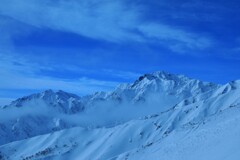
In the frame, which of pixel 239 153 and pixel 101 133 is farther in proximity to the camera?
pixel 101 133

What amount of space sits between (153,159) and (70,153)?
11382 centimetres

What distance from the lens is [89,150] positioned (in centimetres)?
17212

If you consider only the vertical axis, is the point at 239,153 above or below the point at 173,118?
below

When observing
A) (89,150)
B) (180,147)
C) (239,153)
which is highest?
(89,150)

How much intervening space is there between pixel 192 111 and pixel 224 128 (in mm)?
140165

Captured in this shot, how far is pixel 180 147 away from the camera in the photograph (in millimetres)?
61688

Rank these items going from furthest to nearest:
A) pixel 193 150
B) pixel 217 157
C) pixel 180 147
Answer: pixel 180 147 → pixel 193 150 → pixel 217 157

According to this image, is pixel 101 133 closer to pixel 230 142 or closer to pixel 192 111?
pixel 192 111

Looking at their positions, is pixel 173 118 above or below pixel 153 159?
above

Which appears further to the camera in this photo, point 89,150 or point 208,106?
point 208,106

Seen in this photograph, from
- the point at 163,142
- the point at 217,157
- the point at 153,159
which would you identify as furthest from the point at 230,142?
the point at 163,142

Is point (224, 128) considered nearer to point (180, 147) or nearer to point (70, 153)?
point (180, 147)

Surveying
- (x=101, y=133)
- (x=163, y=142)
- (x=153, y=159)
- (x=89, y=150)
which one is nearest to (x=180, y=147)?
(x=153, y=159)

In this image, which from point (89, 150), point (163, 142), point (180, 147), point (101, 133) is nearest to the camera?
point (180, 147)
